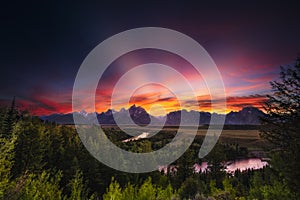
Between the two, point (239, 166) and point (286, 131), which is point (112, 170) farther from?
point (239, 166)

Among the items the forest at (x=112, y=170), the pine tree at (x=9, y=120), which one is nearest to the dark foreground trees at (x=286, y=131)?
the forest at (x=112, y=170)

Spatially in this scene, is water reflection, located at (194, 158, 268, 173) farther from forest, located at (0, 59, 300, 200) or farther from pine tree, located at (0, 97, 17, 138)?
Answer: pine tree, located at (0, 97, 17, 138)

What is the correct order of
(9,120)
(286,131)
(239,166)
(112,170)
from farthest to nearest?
(239,166), (112,170), (9,120), (286,131)

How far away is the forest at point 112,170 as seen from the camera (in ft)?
44.6

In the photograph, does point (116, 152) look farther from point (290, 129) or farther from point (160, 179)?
point (290, 129)

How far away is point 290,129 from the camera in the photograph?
12.7 m

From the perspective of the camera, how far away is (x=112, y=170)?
219 feet

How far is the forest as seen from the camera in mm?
13586

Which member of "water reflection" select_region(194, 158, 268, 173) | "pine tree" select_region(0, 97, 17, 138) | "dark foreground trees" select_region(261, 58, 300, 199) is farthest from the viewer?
"water reflection" select_region(194, 158, 268, 173)

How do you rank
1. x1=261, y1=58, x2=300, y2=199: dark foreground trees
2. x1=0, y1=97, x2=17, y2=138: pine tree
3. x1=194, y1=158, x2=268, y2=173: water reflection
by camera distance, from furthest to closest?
x1=194, y1=158, x2=268, y2=173: water reflection, x1=0, y1=97, x2=17, y2=138: pine tree, x1=261, y1=58, x2=300, y2=199: dark foreground trees

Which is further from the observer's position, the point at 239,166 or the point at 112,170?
the point at 239,166

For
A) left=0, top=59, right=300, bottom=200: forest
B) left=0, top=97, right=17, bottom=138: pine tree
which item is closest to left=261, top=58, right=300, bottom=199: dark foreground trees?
left=0, top=59, right=300, bottom=200: forest

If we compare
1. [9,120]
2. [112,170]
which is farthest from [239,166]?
[9,120]

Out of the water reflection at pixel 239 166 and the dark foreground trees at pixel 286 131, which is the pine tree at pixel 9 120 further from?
the water reflection at pixel 239 166
